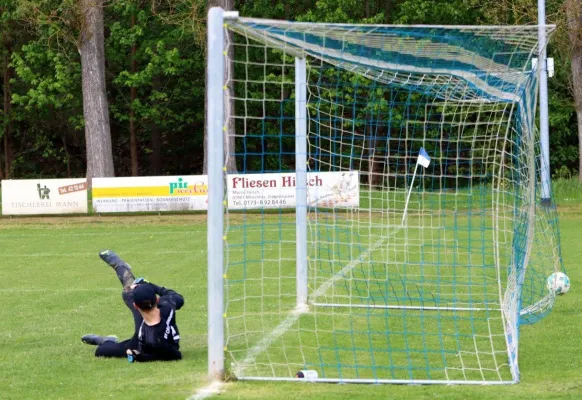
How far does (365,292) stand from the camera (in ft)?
43.8

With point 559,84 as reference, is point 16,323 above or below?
below

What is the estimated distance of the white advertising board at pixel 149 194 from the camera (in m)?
28.1

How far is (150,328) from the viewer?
29.3 feet

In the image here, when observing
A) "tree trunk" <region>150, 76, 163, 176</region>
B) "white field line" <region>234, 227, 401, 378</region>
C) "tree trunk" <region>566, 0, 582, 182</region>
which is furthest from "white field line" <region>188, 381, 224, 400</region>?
"tree trunk" <region>150, 76, 163, 176</region>

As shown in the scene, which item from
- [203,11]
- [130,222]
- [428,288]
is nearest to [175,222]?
[130,222]

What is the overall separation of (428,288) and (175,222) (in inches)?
585

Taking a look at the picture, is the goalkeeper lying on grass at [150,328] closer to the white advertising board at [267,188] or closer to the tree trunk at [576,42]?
the white advertising board at [267,188]

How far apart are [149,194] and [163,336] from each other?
1953 cm

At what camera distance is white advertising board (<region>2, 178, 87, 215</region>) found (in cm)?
2819

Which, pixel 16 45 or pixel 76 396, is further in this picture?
pixel 16 45

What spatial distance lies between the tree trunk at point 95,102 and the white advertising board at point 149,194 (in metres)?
6.23

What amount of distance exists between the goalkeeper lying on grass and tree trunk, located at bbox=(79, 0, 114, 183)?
1013 inches

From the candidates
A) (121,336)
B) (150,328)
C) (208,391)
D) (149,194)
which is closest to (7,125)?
(149,194)

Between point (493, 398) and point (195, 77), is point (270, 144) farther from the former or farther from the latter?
point (493, 398)
